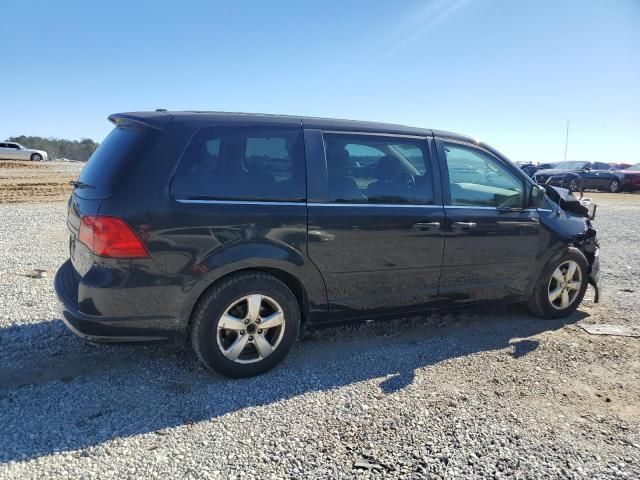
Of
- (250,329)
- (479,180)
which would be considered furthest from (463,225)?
(250,329)

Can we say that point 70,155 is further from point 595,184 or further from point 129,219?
point 129,219

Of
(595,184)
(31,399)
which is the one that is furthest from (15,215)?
(595,184)

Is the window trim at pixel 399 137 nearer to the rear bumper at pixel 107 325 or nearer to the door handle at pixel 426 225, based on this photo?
the door handle at pixel 426 225

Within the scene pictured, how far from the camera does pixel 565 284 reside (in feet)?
15.8

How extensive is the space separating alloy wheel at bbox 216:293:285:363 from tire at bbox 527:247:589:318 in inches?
107

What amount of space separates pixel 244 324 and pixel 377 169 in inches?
63.0

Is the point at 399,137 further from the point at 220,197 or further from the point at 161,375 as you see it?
the point at 161,375

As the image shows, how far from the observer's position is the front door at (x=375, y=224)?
3.59 m

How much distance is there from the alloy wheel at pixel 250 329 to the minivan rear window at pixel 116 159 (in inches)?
44.9

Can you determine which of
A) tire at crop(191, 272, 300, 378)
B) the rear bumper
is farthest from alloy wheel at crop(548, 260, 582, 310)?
the rear bumper

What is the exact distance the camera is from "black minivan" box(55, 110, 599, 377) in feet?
10.1

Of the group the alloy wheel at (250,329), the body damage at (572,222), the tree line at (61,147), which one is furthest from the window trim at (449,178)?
the tree line at (61,147)

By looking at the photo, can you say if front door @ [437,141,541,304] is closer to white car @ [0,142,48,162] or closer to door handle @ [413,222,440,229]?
door handle @ [413,222,440,229]

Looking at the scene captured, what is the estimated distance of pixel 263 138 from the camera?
3.48 meters
